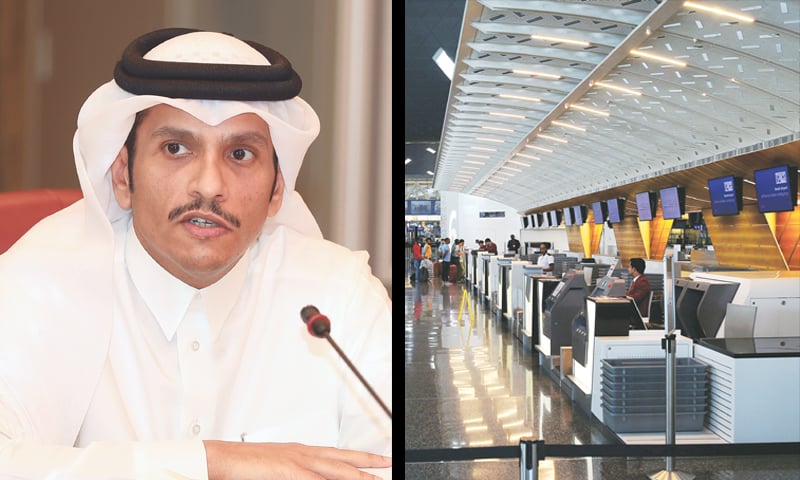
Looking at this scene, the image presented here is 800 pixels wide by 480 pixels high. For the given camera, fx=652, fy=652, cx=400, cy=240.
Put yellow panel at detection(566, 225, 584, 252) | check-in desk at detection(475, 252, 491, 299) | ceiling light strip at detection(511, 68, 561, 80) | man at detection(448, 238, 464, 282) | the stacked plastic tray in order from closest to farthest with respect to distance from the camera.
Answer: the stacked plastic tray, man at detection(448, 238, 464, 282), ceiling light strip at detection(511, 68, 561, 80), check-in desk at detection(475, 252, 491, 299), yellow panel at detection(566, 225, 584, 252)

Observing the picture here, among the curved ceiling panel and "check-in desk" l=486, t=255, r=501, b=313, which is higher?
the curved ceiling panel

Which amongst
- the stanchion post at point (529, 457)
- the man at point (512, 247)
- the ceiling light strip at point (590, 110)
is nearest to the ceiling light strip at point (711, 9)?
the ceiling light strip at point (590, 110)

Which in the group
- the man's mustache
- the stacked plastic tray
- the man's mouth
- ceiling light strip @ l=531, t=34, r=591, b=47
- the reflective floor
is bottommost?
the reflective floor

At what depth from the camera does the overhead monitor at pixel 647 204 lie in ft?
37.5

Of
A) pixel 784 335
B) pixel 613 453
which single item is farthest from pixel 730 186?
pixel 613 453

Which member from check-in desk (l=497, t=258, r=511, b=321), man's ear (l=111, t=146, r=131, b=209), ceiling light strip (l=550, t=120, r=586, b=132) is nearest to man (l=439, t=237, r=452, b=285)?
check-in desk (l=497, t=258, r=511, b=321)

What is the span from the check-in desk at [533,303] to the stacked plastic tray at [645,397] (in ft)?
7.85

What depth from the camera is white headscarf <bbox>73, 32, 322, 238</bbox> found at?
4.82 ft

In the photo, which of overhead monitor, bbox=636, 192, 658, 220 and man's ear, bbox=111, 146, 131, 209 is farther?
overhead monitor, bbox=636, 192, 658, 220

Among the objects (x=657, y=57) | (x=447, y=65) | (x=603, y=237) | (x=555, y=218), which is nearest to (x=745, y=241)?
(x=603, y=237)

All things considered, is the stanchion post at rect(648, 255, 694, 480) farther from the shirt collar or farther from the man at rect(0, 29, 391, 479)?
the shirt collar

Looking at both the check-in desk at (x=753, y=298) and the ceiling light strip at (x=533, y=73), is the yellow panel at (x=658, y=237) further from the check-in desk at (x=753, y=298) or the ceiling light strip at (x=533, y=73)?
the check-in desk at (x=753, y=298)

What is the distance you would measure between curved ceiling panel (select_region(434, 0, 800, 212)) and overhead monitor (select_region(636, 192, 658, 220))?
2.10 feet

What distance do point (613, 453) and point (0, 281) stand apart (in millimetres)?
2271
